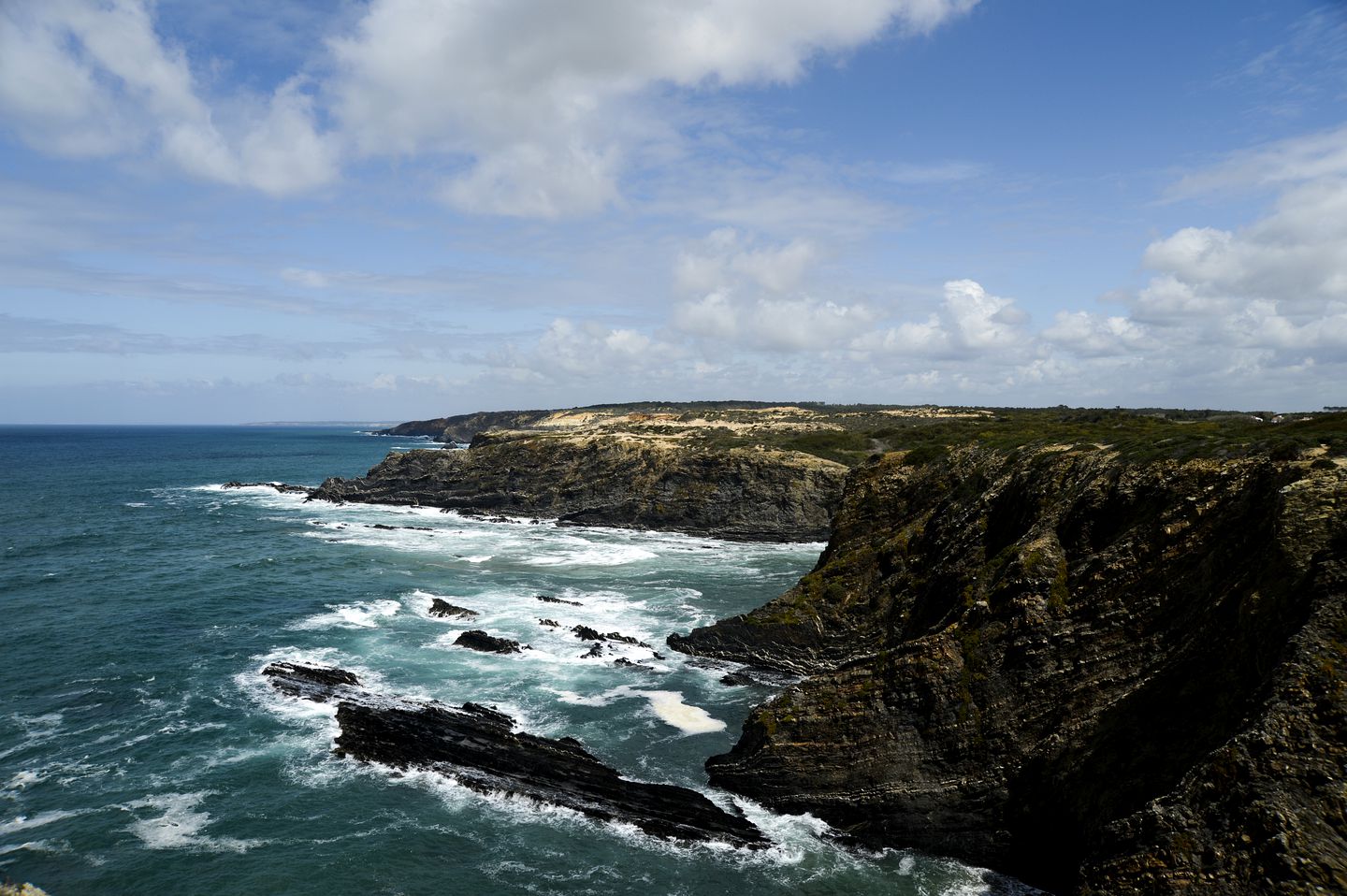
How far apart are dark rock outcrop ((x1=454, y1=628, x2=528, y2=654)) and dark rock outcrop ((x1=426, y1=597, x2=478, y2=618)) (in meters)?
6.20

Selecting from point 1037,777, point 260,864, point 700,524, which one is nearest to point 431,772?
point 260,864

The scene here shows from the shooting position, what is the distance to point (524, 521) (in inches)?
4013

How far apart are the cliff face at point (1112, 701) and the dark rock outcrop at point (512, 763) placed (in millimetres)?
2761

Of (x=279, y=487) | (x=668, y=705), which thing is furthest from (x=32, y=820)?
(x=279, y=487)

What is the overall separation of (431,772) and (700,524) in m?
66.4

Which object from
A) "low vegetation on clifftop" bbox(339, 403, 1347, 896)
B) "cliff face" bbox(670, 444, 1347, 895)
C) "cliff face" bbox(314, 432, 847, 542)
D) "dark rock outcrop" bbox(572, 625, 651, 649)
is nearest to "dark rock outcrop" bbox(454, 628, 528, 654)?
"dark rock outcrop" bbox(572, 625, 651, 649)

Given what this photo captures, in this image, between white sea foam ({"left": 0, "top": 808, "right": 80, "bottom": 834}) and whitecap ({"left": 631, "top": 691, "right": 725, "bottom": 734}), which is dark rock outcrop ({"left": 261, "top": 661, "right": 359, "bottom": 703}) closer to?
white sea foam ({"left": 0, "top": 808, "right": 80, "bottom": 834})

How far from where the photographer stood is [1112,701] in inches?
906

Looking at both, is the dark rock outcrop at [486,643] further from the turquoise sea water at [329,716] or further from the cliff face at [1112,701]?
the cliff face at [1112,701]

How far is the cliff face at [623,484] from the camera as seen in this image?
92.3 meters

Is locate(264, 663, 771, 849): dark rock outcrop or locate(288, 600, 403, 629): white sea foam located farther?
locate(288, 600, 403, 629): white sea foam

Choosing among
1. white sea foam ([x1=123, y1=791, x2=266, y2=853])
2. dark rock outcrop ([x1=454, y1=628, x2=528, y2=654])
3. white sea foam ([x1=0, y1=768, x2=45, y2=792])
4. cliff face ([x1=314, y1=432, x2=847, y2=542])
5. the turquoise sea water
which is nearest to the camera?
the turquoise sea water

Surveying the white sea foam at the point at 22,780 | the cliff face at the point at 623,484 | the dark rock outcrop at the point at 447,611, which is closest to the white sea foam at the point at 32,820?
the white sea foam at the point at 22,780

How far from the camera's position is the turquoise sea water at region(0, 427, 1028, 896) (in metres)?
23.5
